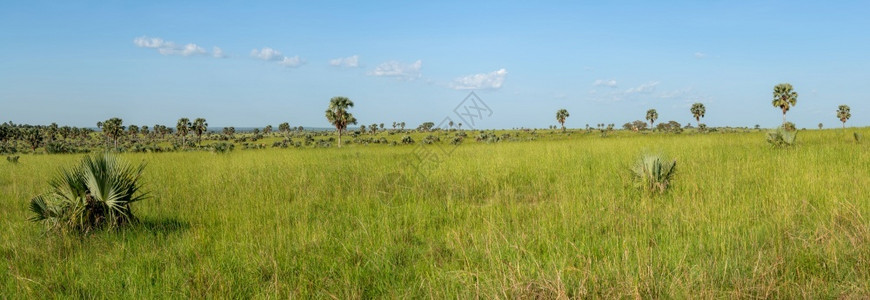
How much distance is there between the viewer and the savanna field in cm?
365

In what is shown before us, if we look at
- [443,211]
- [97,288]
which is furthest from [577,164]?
[97,288]

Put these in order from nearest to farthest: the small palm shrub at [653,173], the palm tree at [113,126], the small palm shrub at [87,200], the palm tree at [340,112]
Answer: the small palm shrub at [87,200], the small palm shrub at [653,173], the palm tree at [340,112], the palm tree at [113,126]

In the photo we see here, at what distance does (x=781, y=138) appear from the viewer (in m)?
15.2

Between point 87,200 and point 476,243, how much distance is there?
533 centimetres

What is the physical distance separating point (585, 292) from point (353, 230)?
11.1 ft

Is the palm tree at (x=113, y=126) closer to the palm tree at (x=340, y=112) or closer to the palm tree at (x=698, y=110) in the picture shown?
the palm tree at (x=340, y=112)

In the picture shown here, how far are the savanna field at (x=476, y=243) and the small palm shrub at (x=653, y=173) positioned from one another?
0.70ft

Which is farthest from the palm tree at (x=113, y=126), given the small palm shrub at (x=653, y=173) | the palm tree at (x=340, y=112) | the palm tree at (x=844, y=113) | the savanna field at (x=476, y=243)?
the palm tree at (x=844, y=113)

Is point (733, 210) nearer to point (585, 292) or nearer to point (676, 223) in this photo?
point (676, 223)

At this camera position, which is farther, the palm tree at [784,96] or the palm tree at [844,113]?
the palm tree at [844,113]

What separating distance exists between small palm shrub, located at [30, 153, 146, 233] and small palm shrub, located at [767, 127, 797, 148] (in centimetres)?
1862

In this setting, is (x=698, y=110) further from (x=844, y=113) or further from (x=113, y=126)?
(x=113, y=126)

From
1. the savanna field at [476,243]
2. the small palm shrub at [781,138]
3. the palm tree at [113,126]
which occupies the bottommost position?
the savanna field at [476,243]

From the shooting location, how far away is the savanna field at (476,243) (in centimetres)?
365
